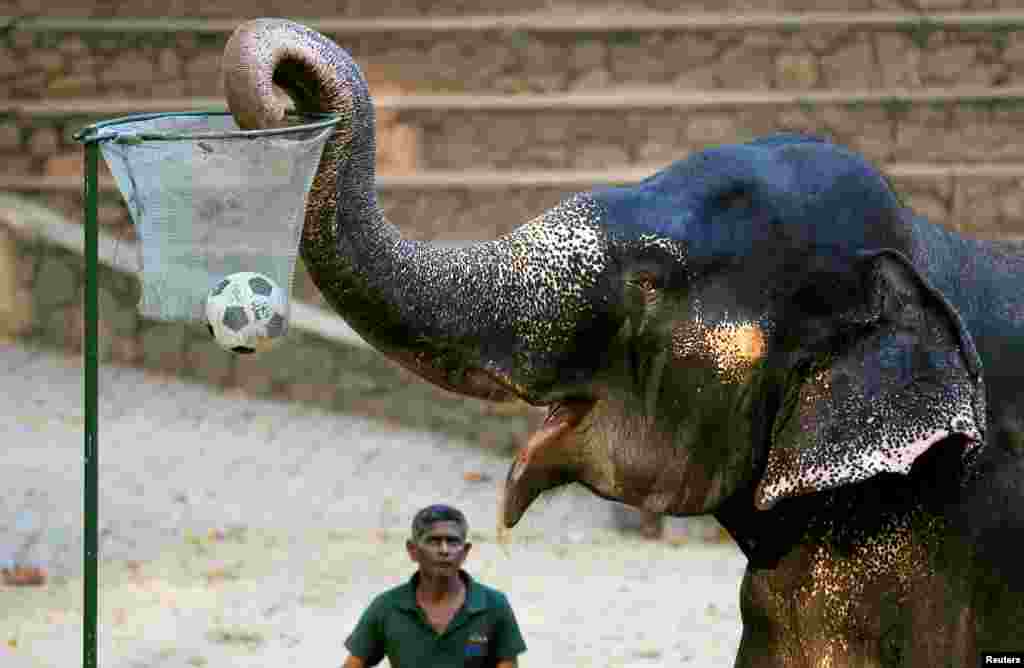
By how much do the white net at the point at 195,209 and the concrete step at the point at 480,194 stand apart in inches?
362

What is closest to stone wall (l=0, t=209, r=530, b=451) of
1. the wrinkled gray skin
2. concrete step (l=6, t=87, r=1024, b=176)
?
concrete step (l=6, t=87, r=1024, b=176)

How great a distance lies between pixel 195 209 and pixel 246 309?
0.20 m

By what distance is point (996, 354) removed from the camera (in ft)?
11.3

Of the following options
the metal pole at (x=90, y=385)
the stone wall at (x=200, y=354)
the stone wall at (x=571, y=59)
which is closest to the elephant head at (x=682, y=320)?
the metal pole at (x=90, y=385)

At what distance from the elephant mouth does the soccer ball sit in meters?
0.68

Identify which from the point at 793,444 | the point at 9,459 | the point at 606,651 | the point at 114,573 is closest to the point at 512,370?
the point at 793,444

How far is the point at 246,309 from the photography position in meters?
3.85

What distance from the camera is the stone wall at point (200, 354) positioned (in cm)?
1173

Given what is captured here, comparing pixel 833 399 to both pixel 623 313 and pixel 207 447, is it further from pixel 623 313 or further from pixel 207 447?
pixel 207 447

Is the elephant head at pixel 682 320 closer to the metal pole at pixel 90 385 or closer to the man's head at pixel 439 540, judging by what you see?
the metal pole at pixel 90 385

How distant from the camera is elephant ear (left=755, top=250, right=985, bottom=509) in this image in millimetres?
3184

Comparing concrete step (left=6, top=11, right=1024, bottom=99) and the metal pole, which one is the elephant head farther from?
concrete step (left=6, top=11, right=1024, bottom=99)

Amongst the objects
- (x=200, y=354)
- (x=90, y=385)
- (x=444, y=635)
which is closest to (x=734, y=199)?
(x=90, y=385)

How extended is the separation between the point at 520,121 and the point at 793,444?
10545 mm
